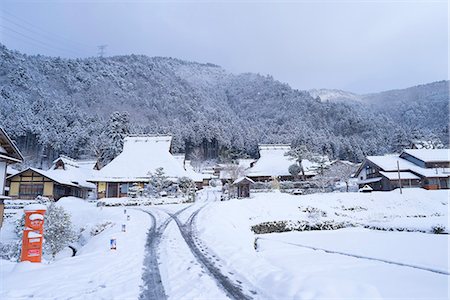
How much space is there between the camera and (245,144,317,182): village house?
44.7 meters

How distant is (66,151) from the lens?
62.9m

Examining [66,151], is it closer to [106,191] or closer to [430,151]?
[106,191]

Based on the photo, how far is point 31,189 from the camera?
1325 inches

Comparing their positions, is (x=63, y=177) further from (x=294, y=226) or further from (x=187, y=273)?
(x=187, y=273)

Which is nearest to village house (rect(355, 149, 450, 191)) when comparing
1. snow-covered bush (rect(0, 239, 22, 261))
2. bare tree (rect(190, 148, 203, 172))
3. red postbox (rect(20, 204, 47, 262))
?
red postbox (rect(20, 204, 47, 262))

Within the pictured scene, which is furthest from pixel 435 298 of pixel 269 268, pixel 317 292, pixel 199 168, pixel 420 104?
pixel 420 104

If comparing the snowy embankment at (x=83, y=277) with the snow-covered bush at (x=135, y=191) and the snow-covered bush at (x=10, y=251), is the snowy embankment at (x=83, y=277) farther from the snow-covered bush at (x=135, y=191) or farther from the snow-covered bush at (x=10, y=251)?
the snow-covered bush at (x=135, y=191)

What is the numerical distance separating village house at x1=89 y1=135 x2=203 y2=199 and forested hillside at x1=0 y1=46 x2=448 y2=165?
2352 cm

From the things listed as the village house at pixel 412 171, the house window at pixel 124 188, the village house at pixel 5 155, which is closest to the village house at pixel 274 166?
the village house at pixel 412 171

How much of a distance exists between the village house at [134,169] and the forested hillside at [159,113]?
23.5m

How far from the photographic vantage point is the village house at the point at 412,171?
124ft

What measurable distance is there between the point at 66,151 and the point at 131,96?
56.4m

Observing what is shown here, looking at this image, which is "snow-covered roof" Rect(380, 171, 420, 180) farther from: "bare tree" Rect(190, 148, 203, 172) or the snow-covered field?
"bare tree" Rect(190, 148, 203, 172)

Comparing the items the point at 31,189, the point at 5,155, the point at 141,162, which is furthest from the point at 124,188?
the point at 5,155
